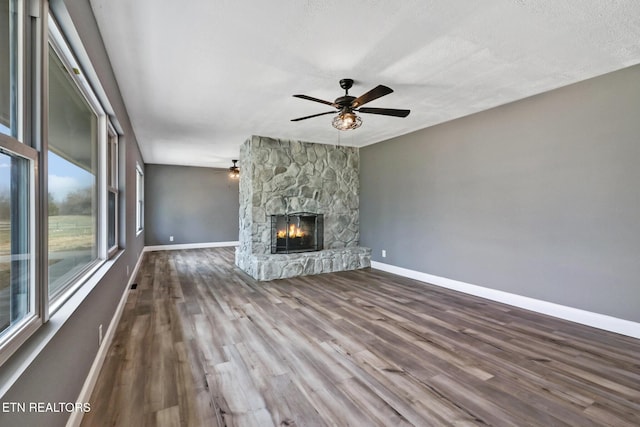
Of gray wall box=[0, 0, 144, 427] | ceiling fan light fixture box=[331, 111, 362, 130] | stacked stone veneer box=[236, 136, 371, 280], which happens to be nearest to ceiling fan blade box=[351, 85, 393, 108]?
ceiling fan light fixture box=[331, 111, 362, 130]

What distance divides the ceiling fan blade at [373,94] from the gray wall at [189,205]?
23.1ft

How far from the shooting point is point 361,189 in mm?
6551

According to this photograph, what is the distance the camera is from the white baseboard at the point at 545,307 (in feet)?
9.84

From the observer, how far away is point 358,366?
7.77 ft

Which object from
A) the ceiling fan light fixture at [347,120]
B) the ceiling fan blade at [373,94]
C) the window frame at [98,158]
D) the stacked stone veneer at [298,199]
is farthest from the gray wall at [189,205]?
the ceiling fan blade at [373,94]

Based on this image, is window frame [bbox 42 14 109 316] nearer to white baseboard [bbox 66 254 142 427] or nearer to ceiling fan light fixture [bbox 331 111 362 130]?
white baseboard [bbox 66 254 142 427]

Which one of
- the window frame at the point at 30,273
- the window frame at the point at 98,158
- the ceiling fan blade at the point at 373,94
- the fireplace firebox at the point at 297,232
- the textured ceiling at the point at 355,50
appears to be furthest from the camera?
the fireplace firebox at the point at 297,232

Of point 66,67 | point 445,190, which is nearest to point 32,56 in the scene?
point 66,67

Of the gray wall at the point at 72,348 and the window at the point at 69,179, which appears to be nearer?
the gray wall at the point at 72,348

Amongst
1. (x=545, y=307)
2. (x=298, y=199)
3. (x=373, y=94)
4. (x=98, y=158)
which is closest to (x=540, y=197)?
(x=545, y=307)

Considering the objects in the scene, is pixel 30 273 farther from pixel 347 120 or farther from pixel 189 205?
pixel 189 205

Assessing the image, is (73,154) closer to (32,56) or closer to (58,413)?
(32,56)

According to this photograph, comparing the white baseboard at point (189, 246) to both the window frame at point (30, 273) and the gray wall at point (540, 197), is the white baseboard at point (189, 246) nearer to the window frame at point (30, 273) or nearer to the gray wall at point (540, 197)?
the gray wall at point (540, 197)

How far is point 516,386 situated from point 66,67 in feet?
12.0
